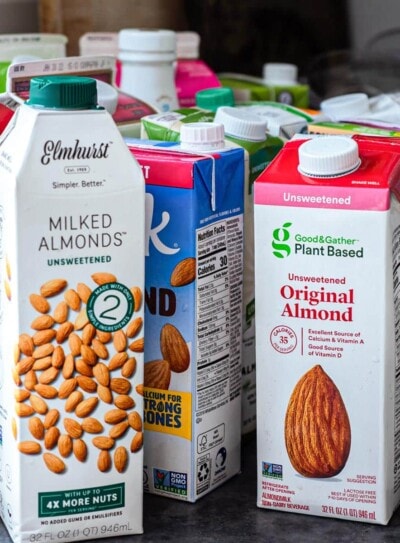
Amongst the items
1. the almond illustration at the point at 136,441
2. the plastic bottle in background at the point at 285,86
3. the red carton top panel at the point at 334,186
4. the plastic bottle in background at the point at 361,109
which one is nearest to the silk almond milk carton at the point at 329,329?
the red carton top panel at the point at 334,186

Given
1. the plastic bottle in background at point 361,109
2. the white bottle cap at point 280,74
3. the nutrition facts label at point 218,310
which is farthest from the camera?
the white bottle cap at point 280,74

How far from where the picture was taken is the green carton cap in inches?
33.7

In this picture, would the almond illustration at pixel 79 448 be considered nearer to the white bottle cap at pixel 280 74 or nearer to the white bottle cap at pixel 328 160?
the white bottle cap at pixel 328 160

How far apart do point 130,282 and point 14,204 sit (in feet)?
0.39

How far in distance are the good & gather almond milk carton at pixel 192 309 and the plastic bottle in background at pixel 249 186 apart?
0.13 ft

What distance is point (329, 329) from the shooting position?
36.1 inches

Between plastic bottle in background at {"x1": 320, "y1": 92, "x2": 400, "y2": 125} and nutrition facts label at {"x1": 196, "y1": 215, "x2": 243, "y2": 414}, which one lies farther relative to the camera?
plastic bottle in background at {"x1": 320, "y1": 92, "x2": 400, "y2": 125}

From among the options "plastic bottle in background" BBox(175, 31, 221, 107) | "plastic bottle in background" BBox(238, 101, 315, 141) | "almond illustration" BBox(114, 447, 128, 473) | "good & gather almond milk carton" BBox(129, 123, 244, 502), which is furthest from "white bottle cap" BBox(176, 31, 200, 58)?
"almond illustration" BBox(114, 447, 128, 473)

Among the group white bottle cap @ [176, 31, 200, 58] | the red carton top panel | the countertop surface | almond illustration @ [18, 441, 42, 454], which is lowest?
the countertop surface

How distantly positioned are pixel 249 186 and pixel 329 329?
0.19 meters

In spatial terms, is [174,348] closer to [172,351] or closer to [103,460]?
[172,351]

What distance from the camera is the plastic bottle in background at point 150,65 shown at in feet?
4.28

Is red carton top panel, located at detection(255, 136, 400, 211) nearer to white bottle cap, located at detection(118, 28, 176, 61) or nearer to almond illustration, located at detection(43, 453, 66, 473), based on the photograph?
almond illustration, located at detection(43, 453, 66, 473)

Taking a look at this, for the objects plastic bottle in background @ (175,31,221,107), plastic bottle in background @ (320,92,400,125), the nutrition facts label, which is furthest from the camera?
plastic bottle in background @ (175,31,221,107)
